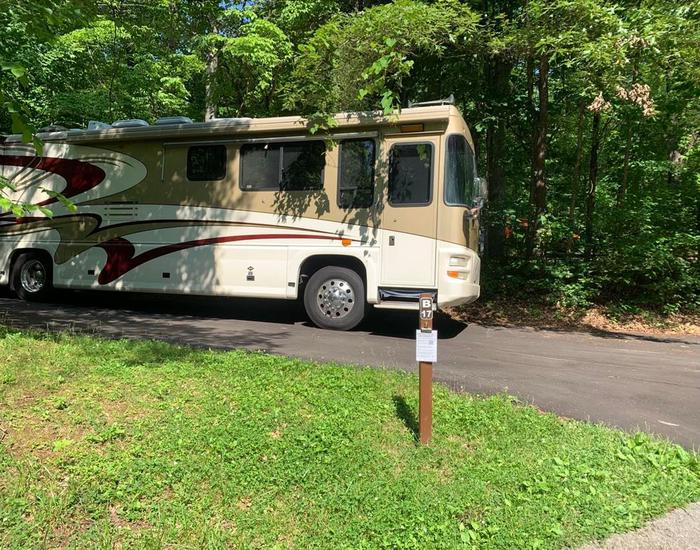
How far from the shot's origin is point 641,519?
288 cm

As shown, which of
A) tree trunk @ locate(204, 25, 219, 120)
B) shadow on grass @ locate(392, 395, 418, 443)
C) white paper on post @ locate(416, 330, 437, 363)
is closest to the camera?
white paper on post @ locate(416, 330, 437, 363)

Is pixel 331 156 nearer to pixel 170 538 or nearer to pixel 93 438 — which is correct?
pixel 93 438

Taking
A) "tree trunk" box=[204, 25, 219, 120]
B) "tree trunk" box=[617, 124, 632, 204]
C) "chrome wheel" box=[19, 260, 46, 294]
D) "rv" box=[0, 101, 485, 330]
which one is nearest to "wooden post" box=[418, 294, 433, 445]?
"rv" box=[0, 101, 485, 330]

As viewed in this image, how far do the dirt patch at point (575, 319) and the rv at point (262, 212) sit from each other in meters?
2.41

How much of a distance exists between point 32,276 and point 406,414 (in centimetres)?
910

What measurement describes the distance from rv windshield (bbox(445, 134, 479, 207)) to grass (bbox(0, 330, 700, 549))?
365 centimetres

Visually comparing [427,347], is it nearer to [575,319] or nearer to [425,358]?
[425,358]

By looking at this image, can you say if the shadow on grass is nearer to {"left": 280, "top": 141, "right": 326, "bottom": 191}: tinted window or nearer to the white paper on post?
the white paper on post

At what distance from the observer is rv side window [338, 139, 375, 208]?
784cm

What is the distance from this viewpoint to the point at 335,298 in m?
8.10

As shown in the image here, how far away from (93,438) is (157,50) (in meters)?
13.9

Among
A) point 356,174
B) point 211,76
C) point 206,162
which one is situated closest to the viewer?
point 356,174

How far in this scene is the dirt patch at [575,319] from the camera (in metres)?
9.65

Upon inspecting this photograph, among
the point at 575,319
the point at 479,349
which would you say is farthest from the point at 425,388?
the point at 575,319
